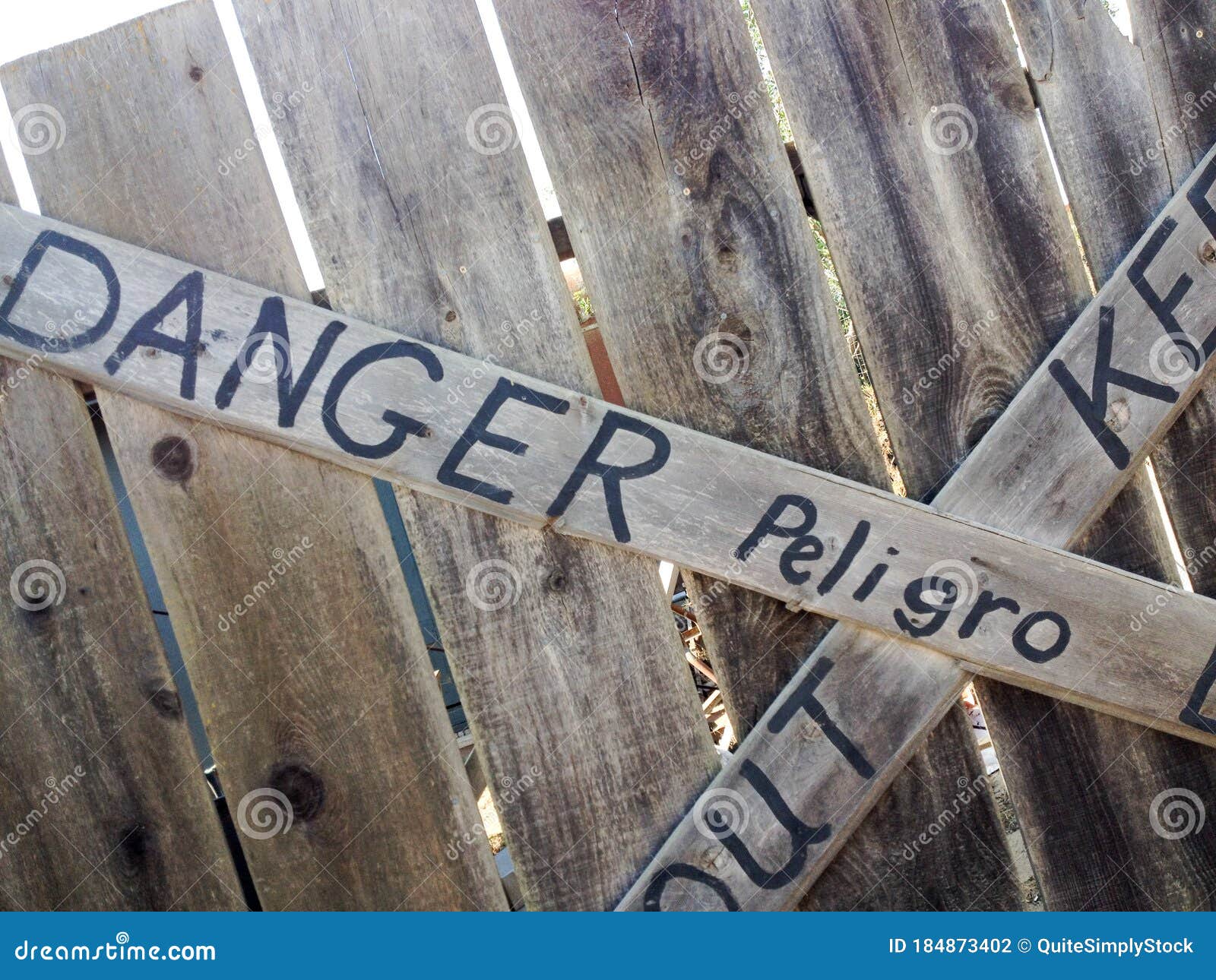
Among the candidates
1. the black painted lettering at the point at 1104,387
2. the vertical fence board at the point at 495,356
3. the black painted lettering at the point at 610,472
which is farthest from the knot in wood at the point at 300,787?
the black painted lettering at the point at 1104,387

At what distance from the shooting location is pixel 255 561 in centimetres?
192

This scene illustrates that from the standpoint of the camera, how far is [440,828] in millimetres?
1958

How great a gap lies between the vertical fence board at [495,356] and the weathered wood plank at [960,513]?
153 mm

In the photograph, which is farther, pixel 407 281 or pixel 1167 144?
pixel 1167 144

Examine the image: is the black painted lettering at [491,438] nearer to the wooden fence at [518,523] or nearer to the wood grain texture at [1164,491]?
the wooden fence at [518,523]

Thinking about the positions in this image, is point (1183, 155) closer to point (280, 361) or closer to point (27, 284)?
point (280, 361)

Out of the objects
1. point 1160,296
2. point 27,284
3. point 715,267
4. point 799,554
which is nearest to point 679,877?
point 799,554

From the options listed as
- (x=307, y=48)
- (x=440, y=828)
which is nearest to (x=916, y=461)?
(x=440, y=828)

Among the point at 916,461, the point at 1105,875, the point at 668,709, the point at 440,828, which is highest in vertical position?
the point at 916,461

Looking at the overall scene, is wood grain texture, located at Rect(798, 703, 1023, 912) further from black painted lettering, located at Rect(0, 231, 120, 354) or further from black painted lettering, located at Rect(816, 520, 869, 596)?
black painted lettering, located at Rect(0, 231, 120, 354)

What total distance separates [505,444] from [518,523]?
161 mm

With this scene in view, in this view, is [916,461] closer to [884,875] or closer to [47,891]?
[884,875]

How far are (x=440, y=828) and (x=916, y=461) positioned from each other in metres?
1.21

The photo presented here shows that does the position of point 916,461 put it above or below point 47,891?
above
